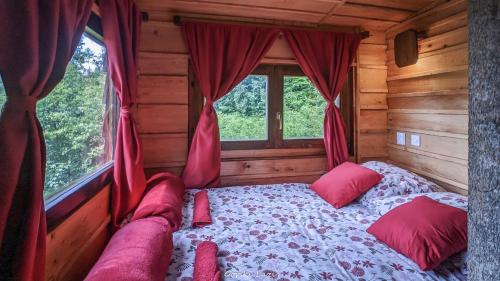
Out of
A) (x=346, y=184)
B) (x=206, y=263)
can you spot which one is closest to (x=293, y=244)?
(x=206, y=263)

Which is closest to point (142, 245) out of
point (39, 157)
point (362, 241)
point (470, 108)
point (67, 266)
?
point (67, 266)

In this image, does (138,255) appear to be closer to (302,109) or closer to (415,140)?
(302,109)

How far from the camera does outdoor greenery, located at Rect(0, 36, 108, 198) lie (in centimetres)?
128

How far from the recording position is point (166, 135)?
253cm

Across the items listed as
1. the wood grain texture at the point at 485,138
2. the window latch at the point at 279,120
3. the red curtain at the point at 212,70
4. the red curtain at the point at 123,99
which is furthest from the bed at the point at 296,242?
the window latch at the point at 279,120

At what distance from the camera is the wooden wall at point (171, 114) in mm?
2457

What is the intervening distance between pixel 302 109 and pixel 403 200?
133 centimetres

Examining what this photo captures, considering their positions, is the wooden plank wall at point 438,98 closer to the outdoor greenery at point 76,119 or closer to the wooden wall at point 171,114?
the wooden wall at point 171,114

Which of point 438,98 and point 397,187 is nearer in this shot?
point 397,187

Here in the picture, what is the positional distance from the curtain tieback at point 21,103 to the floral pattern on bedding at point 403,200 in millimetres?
1971

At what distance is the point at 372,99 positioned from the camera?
2.91 meters

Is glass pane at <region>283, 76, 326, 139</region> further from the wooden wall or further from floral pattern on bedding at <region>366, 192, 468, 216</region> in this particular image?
floral pattern on bedding at <region>366, 192, 468, 216</region>

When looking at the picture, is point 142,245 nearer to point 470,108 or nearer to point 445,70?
point 470,108

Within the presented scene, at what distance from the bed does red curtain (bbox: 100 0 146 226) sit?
0.42 m
